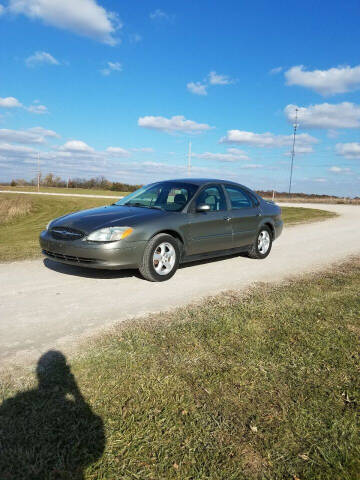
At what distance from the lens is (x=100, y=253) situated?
5098mm

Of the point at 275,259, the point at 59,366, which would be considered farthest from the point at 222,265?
the point at 59,366

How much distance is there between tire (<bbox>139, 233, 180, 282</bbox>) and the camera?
548 centimetres

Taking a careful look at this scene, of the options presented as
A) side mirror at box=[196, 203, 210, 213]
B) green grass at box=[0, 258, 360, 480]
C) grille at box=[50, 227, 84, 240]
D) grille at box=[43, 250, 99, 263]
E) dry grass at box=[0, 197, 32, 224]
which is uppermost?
side mirror at box=[196, 203, 210, 213]

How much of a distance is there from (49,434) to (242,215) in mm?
5616

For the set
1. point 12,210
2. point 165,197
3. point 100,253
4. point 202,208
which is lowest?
point 12,210

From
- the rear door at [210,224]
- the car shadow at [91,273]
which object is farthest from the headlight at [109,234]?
the rear door at [210,224]

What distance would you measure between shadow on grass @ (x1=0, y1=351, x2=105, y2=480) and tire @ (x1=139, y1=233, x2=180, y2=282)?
2895 mm

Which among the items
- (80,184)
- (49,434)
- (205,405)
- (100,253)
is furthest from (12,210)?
(80,184)

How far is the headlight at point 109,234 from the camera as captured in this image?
5.18 meters

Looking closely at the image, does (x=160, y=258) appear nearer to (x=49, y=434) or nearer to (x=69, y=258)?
(x=69, y=258)

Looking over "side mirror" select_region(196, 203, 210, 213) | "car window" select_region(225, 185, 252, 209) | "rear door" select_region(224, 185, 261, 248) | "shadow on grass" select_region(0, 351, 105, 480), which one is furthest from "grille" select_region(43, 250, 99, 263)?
"car window" select_region(225, 185, 252, 209)

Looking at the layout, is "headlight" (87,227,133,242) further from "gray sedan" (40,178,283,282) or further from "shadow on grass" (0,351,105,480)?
"shadow on grass" (0,351,105,480)

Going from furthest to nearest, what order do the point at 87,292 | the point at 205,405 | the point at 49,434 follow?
the point at 87,292 → the point at 205,405 → the point at 49,434

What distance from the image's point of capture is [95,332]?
365 centimetres
